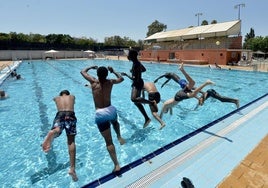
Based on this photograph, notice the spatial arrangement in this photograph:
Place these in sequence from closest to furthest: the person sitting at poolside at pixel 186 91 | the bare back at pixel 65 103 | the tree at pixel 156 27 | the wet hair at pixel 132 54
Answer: the bare back at pixel 65 103, the wet hair at pixel 132 54, the person sitting at poolside at pixel 186 91, the tree at pixel 156 27

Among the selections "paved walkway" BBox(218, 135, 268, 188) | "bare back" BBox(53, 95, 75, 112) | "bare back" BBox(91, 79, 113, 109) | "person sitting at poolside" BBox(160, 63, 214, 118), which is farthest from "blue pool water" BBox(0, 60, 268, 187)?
"paved walkway" BBox(218, 135, 268, 188)

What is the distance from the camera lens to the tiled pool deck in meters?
3.39

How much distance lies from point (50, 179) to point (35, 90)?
9935 mm

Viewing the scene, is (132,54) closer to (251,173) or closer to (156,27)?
(251,173)

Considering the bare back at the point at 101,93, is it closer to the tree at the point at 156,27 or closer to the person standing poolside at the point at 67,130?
the person standing poolside at the point at 67,130

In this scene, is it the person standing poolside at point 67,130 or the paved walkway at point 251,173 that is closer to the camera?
the paved walkway at point 251,173

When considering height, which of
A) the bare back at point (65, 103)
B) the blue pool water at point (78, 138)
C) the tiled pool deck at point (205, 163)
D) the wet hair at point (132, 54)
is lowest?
the blue pool water at point (78, 138)

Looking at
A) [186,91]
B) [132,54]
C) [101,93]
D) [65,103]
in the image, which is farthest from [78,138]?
[186,91]

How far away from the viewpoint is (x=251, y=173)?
3441 mm

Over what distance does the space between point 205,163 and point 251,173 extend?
2.46ft

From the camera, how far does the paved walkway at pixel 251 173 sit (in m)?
3.19

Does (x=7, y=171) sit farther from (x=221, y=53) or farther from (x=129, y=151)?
(x=221, y=53)

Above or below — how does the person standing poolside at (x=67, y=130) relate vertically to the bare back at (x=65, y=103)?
below

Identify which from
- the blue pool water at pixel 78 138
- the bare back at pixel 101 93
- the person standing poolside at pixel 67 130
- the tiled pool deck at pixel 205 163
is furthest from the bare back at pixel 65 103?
the blue pool water at pixel 78 138
